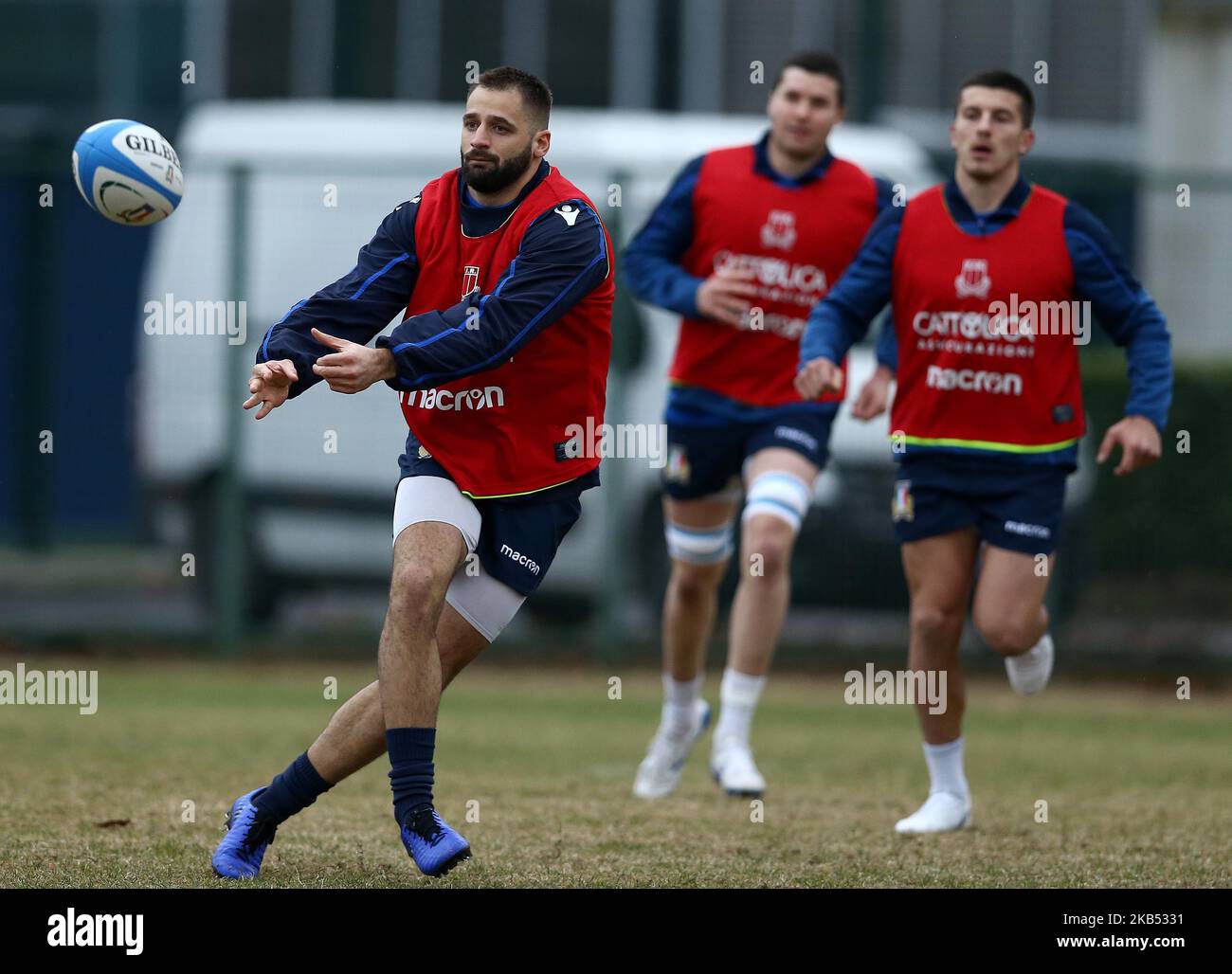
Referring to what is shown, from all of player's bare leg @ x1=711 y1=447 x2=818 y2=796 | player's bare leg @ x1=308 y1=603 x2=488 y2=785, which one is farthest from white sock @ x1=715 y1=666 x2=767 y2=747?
player's bare leg @ x1=308 y1=603 x2=488 y2=785

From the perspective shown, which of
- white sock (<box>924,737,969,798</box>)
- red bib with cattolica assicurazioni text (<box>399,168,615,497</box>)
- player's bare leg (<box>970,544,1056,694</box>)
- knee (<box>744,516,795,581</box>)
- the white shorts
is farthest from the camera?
knee (<box>744,516,795,581</box>)

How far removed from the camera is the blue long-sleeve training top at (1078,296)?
6.71m

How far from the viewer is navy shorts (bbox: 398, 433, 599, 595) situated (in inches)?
219

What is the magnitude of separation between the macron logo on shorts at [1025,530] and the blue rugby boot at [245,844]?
277cm

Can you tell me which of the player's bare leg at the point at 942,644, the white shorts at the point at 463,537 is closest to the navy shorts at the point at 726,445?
the player's bare leg at the point at 942,644

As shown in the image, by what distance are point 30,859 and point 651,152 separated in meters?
9.31

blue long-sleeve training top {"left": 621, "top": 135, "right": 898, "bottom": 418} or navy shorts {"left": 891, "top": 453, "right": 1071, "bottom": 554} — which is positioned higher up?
blue long-sleeve training top {"left": 621, "top": 135, "right": 898, "bottom": 418}

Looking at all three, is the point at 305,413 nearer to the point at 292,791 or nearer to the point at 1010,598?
the point at 1010,598

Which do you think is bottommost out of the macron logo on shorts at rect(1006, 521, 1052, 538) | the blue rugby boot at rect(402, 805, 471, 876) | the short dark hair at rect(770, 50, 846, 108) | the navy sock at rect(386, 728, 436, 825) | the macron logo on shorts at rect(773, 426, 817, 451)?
the blue rugby boot at rect(402, 805, 471, 876)

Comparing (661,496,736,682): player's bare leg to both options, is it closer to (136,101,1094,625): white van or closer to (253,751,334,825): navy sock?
(253,751,334,825): navy sock

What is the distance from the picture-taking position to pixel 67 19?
73.8ft

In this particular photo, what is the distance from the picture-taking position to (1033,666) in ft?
23.1

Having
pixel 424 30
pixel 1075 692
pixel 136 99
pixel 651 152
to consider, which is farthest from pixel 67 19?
pixel 1075 692

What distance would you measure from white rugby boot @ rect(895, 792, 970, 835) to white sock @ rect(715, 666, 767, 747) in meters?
1.02
